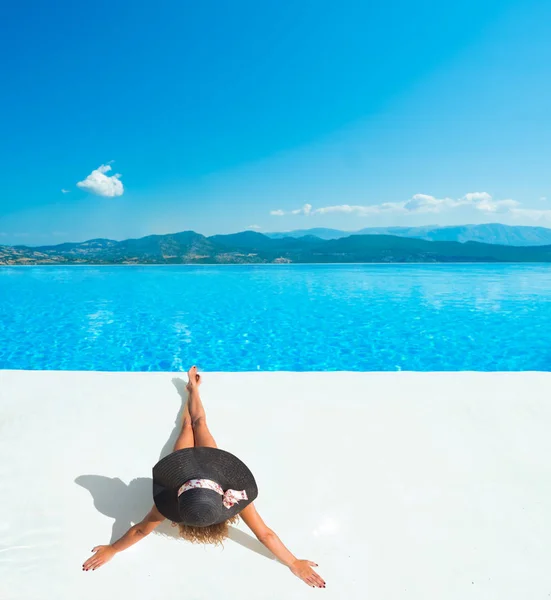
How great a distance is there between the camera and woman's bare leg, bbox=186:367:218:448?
8.40 ft

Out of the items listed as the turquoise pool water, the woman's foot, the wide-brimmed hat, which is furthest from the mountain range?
the wide-brimmed hat

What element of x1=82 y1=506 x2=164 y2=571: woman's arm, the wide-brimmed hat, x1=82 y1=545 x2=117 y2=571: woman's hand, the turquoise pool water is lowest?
the turquoise pool water

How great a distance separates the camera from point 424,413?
294cm

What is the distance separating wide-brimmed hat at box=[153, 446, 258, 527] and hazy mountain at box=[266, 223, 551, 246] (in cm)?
8757

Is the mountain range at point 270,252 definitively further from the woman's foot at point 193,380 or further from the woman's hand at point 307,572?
the woman's hand at point 307,572

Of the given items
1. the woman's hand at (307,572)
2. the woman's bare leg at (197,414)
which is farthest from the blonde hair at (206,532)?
the woman's bare leg at (197,414)

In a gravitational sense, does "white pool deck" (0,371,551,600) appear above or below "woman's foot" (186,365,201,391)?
below

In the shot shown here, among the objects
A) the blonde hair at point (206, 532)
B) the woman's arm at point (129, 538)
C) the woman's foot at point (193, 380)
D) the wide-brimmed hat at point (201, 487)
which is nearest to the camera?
the wide-brimmed hat at point (201, 487)

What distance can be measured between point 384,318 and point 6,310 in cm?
982

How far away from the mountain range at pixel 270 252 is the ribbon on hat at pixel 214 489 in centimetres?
3890

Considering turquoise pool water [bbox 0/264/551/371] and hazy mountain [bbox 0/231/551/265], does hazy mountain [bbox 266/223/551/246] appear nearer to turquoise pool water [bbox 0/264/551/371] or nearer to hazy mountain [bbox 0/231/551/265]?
hazy mountain [bbox 0/231/551/265]

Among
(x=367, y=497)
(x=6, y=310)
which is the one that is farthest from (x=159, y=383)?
(x=6, y=310)

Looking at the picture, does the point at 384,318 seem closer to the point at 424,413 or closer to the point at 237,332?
the point at 237,332

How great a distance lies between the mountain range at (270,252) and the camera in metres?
42.4
